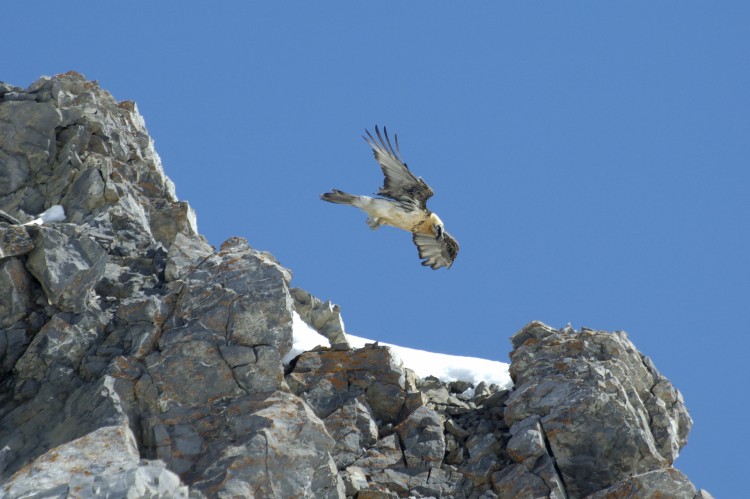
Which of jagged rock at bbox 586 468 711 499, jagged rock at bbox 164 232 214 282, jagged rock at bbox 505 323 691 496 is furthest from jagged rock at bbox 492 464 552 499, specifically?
jagged rock at bbox 164 232 214 282

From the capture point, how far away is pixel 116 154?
2023 cm

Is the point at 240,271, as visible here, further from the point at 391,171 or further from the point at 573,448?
the point at 573,448

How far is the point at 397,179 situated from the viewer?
1698cm

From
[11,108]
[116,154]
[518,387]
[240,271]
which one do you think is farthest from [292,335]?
[11,108]

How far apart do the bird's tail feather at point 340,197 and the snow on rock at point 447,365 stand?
2600 millimetres

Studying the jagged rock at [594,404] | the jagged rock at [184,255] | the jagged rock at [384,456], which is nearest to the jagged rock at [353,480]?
the jagged rock at [384,456]

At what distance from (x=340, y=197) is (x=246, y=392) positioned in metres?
3.99

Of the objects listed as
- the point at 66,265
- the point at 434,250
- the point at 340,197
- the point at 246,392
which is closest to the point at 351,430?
the point at 246,392

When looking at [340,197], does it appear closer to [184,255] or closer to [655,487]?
[184,255]

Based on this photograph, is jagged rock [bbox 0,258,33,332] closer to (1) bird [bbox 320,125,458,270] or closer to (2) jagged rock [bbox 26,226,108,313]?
(2) jagged rock [bbox 26,226,108,313]

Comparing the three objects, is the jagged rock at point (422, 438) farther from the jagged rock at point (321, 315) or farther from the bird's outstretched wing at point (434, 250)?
the jagged rock at point (321, 315)

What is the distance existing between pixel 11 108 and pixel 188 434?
29.3ft

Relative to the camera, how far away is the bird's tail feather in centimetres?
1652

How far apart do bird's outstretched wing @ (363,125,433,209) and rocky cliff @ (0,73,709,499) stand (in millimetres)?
2435
